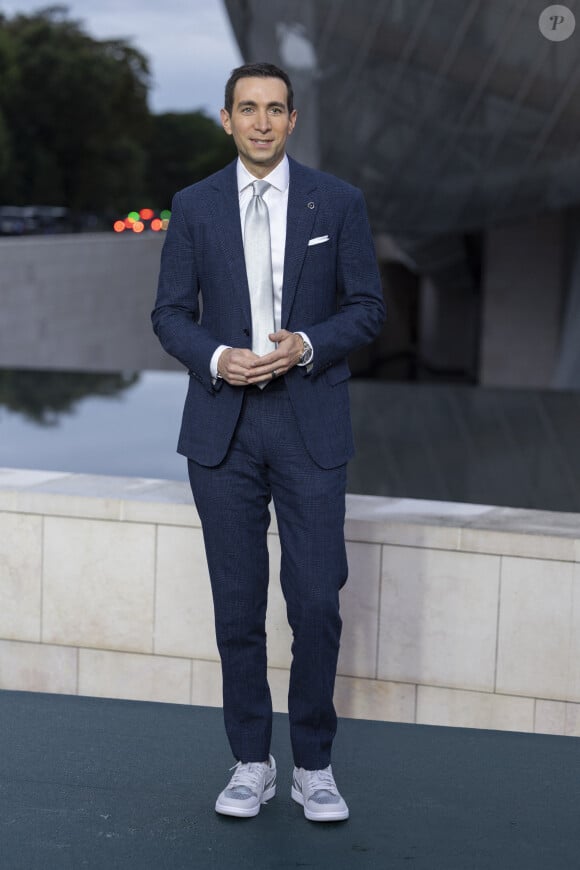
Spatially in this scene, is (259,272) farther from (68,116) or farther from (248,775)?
(68,116)

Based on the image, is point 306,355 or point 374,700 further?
point 374,700

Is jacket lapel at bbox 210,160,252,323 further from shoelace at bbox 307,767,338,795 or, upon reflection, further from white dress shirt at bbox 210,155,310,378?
shoelace at bbox 307,767,338,795

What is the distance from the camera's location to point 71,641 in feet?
16.1

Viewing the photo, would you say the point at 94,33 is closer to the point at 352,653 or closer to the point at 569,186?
the point at 569,186

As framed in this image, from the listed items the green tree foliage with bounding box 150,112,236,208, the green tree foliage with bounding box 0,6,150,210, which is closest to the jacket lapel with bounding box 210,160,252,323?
the green tree foliage with bounding box 0,6,150,210

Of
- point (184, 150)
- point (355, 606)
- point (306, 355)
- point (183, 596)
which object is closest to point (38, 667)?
point (183, 596)

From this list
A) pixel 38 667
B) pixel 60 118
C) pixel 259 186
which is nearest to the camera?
pixel 259 186

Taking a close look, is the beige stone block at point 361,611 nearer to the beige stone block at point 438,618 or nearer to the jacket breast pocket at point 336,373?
the beige stone block at point 438,618

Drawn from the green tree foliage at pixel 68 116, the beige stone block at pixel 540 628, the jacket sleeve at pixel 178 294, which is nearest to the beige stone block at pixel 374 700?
the beige stone block at pixel 540 628

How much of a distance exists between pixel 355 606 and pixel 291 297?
172 cm

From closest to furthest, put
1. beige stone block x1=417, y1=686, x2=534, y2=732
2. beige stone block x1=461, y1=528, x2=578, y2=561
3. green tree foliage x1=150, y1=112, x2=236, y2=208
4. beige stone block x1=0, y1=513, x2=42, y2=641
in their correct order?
beige stone block x1=461, y1=528, x2=578, y2=561 → beige stone block x1=417, y1=686, x2=534, y2=732 → beige stone block x1=0, y1=513, x2=42, y2=641 → green tree foliage x1=150, y1=112, x2=236, y2=208

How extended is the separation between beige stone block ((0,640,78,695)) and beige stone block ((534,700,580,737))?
74.1 inches

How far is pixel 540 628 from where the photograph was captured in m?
4.39

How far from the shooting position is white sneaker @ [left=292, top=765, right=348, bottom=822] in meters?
3.32
